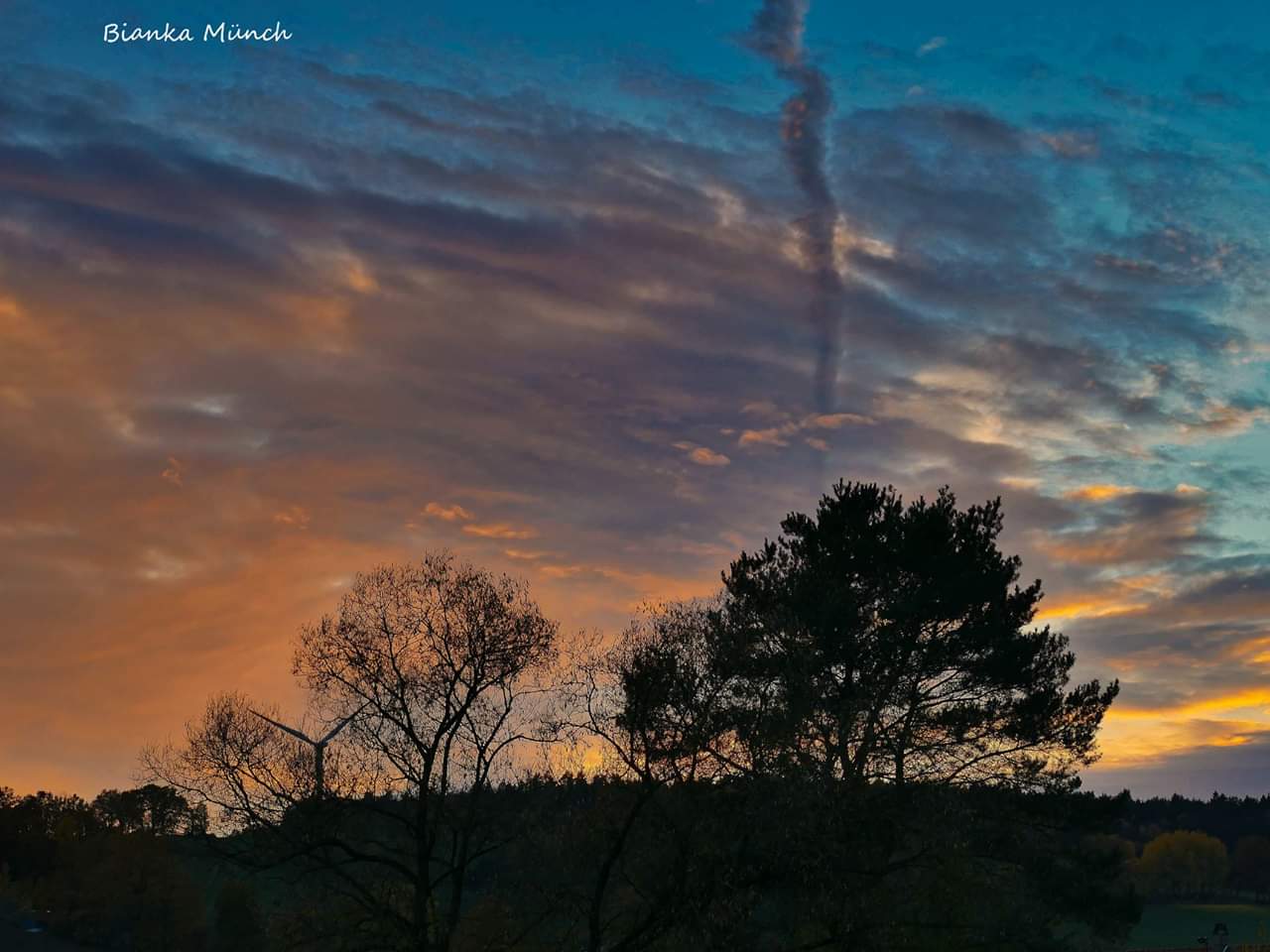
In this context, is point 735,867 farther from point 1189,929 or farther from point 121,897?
point 1189,929

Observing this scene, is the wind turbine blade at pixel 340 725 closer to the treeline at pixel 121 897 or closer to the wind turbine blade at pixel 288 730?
the wind turbine blade at pixel 288 730

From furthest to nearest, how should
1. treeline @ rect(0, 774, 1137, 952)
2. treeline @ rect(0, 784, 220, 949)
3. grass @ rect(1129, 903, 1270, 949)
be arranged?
1. grass @ rect(1129, 903, 1270, 949)
2. treeline @ rect(0, 784, 220, 949)
3. treeline @ rect(0, 774, 1137, 952)

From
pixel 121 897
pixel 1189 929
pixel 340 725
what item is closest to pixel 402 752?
pixel 340 725

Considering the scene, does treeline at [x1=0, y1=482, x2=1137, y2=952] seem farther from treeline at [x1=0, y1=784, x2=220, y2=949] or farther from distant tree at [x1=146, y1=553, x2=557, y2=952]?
treeline at [x1=0, y1=784, x2=220, y2=949]

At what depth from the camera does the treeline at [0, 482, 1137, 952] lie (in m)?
40.7

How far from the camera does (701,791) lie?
4034cm

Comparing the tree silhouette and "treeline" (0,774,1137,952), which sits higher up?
the tree silhouette

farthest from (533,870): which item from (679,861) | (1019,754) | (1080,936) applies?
(1080,936)

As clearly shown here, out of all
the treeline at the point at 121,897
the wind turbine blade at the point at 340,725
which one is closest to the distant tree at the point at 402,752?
the wind turbine blade at the point at 340,725

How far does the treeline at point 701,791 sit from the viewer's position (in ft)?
133

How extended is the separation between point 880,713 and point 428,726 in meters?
18.2

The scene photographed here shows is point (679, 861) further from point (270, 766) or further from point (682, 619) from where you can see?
point (270, 766)

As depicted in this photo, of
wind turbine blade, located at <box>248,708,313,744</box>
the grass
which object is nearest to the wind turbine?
wind turbine blade, located at <box>248,708,313,744</box>

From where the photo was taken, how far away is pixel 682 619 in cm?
4384
